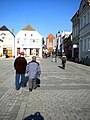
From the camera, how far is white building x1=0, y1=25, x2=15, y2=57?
67.8 metres

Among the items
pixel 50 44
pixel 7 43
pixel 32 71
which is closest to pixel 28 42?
pixel 7 43

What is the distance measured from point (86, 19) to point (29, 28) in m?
41.7

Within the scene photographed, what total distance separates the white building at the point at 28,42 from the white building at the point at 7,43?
154 centimetres

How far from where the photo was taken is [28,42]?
7025 cm

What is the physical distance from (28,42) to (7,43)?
688cm

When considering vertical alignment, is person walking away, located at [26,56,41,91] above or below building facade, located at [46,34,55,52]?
below

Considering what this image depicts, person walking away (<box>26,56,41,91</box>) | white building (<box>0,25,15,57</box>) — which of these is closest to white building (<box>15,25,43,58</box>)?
white building (<box>0,25,15,57</box>)

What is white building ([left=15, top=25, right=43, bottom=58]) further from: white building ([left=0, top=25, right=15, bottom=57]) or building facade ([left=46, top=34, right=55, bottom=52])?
building facade ([left=46, top=34, right=55, bottom=52])

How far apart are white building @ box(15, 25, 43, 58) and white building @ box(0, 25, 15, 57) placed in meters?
1.54

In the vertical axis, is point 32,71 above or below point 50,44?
below

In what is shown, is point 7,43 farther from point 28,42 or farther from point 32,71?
point 32,71

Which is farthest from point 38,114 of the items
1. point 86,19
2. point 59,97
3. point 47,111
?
point 86,19

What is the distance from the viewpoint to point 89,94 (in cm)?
895

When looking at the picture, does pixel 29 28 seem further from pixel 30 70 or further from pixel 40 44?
pixel 30 70
